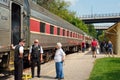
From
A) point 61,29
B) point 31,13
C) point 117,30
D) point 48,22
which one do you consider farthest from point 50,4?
point 31,13

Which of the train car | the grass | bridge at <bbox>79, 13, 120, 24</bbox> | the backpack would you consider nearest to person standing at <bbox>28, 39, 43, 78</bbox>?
the backpack

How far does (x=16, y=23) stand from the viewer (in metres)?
15.4

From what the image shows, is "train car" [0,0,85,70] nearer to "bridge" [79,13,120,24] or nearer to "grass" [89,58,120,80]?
"grass" [89,58,120,80]

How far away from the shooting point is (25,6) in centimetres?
1686

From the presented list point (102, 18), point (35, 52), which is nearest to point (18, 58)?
point (35, 52)

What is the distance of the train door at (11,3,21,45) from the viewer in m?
15.2

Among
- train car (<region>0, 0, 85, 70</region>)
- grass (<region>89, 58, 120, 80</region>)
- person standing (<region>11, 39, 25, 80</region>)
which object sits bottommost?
grass (<region>89, 58, 120, 80</region>)

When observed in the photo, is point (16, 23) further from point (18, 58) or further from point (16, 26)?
Result: point (18, 58)

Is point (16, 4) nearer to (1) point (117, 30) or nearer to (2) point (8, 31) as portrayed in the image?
(2) point (8, 31)

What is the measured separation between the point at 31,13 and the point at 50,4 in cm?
6128

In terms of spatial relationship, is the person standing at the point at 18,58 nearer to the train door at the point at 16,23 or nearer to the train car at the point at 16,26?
the train car at the point at 16,26

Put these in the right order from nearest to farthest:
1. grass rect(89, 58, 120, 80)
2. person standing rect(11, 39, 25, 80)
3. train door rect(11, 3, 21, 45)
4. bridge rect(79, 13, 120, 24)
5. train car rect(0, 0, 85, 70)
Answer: person standing rect(11, 39, 25, 80)
train car rect(0, 0, 85, 70)
train door rect(11, 3, 21, 45)
grass rect(89, 58, 120, 80)
bridge rect(79, 13, 120, 24)

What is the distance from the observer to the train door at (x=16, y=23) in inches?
597

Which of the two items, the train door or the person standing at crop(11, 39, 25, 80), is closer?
the person standing at crop(11, 39, 25, 80)
